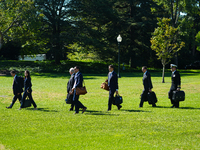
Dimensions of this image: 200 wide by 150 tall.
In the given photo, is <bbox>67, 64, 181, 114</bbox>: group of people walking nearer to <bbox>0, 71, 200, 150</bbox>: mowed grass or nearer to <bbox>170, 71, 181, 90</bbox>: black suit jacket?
<bbox>170, 71, 181, 90</bbox>: black suit jacket

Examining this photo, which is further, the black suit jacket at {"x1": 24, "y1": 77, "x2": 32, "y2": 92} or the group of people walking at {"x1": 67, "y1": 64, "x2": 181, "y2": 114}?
the black suit jacket at {"x1": 24, "y1": 77, "x2": 32, "y2": 92}

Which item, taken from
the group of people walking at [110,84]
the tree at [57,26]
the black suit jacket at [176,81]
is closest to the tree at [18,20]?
the tree at [57,26]

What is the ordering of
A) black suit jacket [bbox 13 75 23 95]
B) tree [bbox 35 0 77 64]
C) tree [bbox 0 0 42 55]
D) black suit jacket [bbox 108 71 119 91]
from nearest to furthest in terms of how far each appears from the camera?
black suit jacket [bbox 108 71 119 91]
black suit jacket [bbox 13 75 23 95]
tree [bbox 0 0 42 55]
tree [bbox 35 0 77 64]

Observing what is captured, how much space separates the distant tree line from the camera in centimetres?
3362

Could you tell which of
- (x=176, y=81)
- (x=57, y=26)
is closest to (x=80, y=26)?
(x=57, y=26)

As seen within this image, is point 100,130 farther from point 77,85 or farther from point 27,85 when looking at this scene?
point 27,85

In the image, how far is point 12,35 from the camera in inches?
1380

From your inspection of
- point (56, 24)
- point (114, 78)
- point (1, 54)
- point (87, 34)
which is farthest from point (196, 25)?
point (114, 78)

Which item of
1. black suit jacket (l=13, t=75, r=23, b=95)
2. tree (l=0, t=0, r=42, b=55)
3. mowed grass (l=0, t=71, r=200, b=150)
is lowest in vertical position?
mowed grass (l=0, t=71, r=200, b=150)

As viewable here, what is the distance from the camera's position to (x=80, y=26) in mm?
39938

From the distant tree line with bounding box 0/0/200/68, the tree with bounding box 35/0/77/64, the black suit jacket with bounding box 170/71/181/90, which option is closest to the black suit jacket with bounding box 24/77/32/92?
the black suit jacket with bounding box 170/71/181/90

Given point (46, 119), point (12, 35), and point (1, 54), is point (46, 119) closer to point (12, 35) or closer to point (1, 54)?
point (12, 35)

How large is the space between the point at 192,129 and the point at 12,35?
31145 millimetres

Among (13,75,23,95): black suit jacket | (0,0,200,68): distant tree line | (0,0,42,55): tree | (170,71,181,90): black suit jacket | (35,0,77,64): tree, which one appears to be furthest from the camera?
(35,0,77,64): tree
